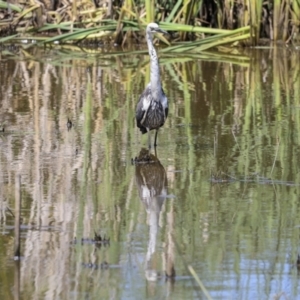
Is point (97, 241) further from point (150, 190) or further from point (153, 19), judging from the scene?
point (153, 19)

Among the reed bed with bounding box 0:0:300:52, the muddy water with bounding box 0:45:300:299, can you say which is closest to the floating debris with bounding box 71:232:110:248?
the muddy water with bounding box 0:45:300:299

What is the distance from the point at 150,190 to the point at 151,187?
0.31 ft

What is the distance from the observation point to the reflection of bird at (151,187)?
5979 mm

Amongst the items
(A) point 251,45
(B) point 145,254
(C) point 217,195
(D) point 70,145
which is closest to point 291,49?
(A) point 251,45

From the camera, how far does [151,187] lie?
24.3 ft

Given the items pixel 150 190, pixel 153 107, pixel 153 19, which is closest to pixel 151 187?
pixel 150 190

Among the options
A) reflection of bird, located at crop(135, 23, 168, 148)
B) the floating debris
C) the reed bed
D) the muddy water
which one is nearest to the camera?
the muddy water

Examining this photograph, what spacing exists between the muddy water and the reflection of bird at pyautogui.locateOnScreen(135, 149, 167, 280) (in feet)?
0.04

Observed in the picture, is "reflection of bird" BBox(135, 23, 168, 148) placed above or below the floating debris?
above

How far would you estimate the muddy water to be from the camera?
515cm

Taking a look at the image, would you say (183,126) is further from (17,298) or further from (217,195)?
(17,298)

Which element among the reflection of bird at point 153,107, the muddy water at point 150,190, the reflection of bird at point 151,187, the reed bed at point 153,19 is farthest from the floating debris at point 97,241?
the reed bed at point 153,19

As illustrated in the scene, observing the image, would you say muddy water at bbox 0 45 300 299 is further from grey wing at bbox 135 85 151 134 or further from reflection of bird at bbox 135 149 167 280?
grey wing at bbox 135 85 151 134

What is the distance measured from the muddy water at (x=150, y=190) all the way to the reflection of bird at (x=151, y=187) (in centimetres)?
1
